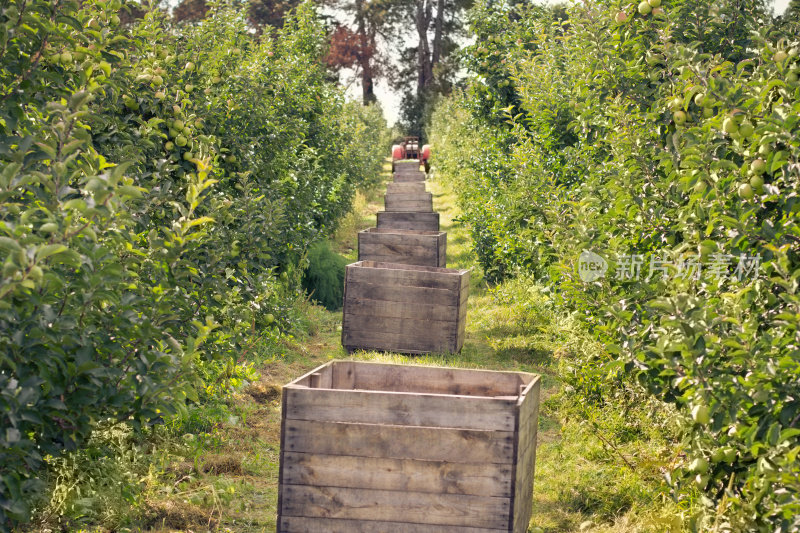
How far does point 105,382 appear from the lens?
288 cm

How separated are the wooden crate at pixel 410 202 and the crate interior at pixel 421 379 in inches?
433

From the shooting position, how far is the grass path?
4.53 metres

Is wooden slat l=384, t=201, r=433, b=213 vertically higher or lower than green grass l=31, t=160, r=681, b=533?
higher

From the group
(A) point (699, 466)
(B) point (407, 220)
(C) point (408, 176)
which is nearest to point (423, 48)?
(C) point (408, 176)

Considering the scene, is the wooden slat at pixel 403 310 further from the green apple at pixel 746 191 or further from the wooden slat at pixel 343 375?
the green apple at pixel 746 191

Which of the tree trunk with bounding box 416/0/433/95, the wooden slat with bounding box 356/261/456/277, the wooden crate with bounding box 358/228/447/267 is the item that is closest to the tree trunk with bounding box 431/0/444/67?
the tree trunk with bounding box 416/0/433/95

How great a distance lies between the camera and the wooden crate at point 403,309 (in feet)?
26.8

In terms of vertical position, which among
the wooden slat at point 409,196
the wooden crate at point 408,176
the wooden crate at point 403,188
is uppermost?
the wooden crate at point 408,176

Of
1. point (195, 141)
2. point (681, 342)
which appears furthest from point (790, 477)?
point (195, 141)

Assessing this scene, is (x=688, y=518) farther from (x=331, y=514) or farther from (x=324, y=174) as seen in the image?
(x=324, y=174)

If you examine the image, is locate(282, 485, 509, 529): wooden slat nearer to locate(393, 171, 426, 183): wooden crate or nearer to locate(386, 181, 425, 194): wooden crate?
locate(386, 181, 425, 194): wooden crate

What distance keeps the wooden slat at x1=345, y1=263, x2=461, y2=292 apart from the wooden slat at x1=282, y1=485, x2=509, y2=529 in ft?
14.6

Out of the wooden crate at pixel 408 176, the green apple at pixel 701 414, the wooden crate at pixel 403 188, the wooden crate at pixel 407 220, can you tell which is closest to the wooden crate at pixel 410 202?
the wooden crate at pixel 403 188

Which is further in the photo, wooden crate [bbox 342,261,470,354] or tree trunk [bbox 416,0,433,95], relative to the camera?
tree trunk [bbox 416,0,433,95]
